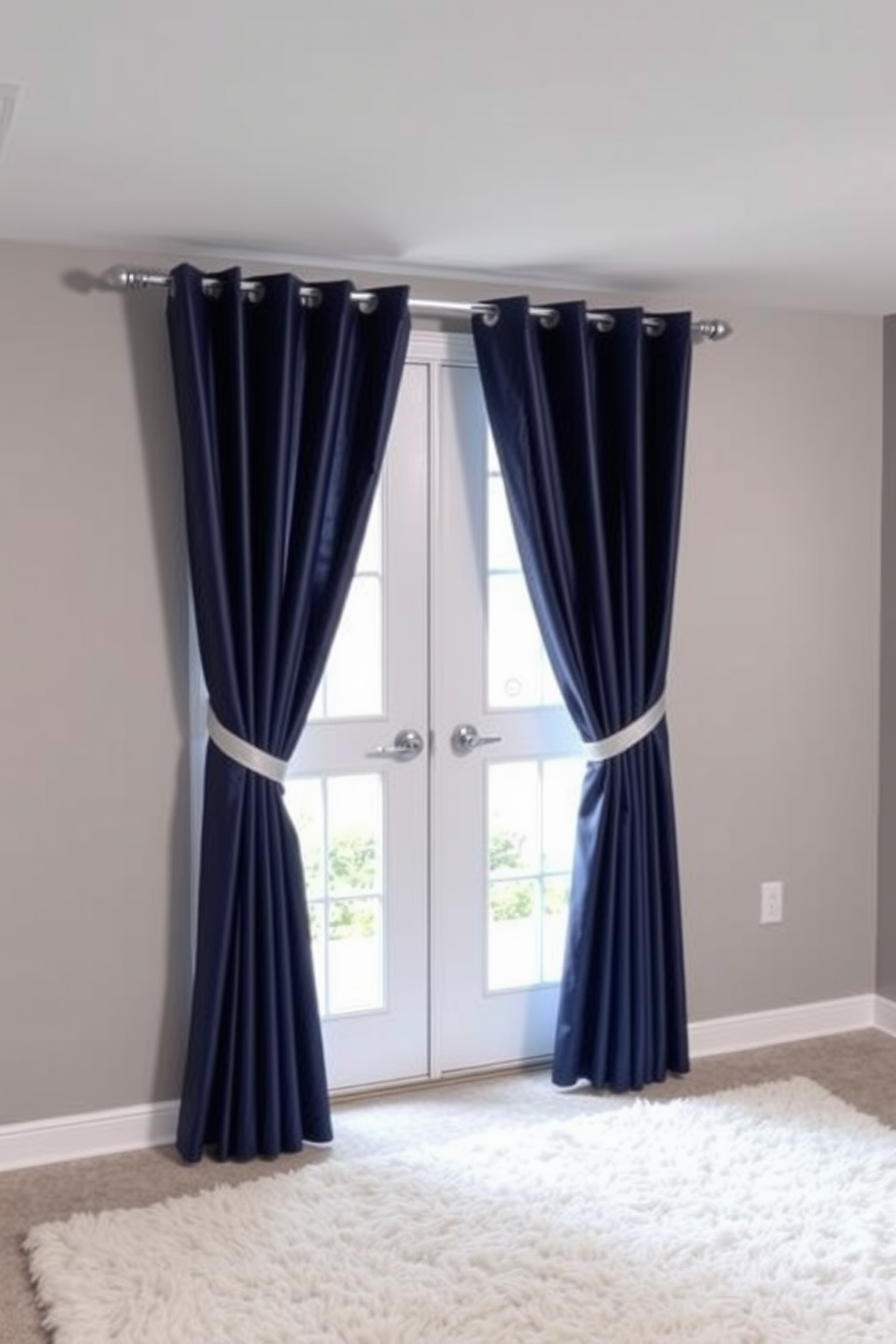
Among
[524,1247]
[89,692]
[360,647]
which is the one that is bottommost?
[524,1247]

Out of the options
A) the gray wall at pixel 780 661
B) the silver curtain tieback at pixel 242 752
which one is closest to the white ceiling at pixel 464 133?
the gray wall at pixel 780 661

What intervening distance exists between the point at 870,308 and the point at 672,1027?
213 centimetres

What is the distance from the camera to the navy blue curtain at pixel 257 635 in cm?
318

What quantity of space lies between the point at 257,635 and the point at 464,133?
1292 millimetres

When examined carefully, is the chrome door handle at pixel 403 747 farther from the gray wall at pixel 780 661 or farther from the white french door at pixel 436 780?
the gray wall at pixel 780 661

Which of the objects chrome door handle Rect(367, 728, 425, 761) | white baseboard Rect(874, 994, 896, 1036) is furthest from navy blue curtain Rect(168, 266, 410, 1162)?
white baseboard Rect(874, 994, 896, 1036)

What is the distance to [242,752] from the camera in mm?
3240

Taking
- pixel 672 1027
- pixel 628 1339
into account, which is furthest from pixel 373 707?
pixel 628 1339

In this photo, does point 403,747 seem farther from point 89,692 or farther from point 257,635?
point 89,692

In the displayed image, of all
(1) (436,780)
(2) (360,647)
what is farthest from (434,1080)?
(2) (360,647)

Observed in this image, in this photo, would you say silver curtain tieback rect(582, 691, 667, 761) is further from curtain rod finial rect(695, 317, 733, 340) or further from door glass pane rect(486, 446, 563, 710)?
curtain rod finial rect(695, 317, 733, 340)

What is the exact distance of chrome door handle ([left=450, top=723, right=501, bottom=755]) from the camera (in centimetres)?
371

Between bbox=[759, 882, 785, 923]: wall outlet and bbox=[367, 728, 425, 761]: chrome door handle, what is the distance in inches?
46.6

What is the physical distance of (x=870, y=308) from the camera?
4016 millimetres
